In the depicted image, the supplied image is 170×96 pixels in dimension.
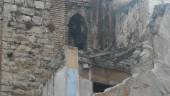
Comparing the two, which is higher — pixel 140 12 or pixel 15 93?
pixel 140 12

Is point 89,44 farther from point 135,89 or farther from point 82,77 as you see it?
point 135,89

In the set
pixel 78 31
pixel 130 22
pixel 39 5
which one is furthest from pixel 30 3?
pixel 130 22

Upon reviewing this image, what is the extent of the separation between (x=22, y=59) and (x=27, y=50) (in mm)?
348

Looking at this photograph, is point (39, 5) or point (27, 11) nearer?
point (27, 11)

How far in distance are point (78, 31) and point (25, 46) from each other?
2171mm

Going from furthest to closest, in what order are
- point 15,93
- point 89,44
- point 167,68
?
point 89,44
point 15,93
point 167,68

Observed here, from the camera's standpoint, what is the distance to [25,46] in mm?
22422

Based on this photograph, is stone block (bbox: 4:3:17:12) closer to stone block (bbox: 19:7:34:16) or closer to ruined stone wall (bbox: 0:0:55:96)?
ruined stone wall (bbox: 0:0:55:96)

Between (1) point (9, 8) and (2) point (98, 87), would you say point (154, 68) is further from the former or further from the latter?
(1) point (9, 8)

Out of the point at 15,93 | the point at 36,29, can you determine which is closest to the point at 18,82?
the point at 15,93

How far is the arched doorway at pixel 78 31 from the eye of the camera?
23578mm

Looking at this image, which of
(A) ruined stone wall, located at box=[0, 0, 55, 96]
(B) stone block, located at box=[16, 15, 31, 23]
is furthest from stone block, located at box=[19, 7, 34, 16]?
(B) stone block, located at box=[16, 15, 31, 23]

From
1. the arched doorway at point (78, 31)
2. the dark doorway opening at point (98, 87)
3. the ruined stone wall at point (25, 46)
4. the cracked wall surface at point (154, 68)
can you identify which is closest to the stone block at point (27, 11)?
the ruined stone wall at point (25, 46)

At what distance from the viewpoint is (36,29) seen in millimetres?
22734
